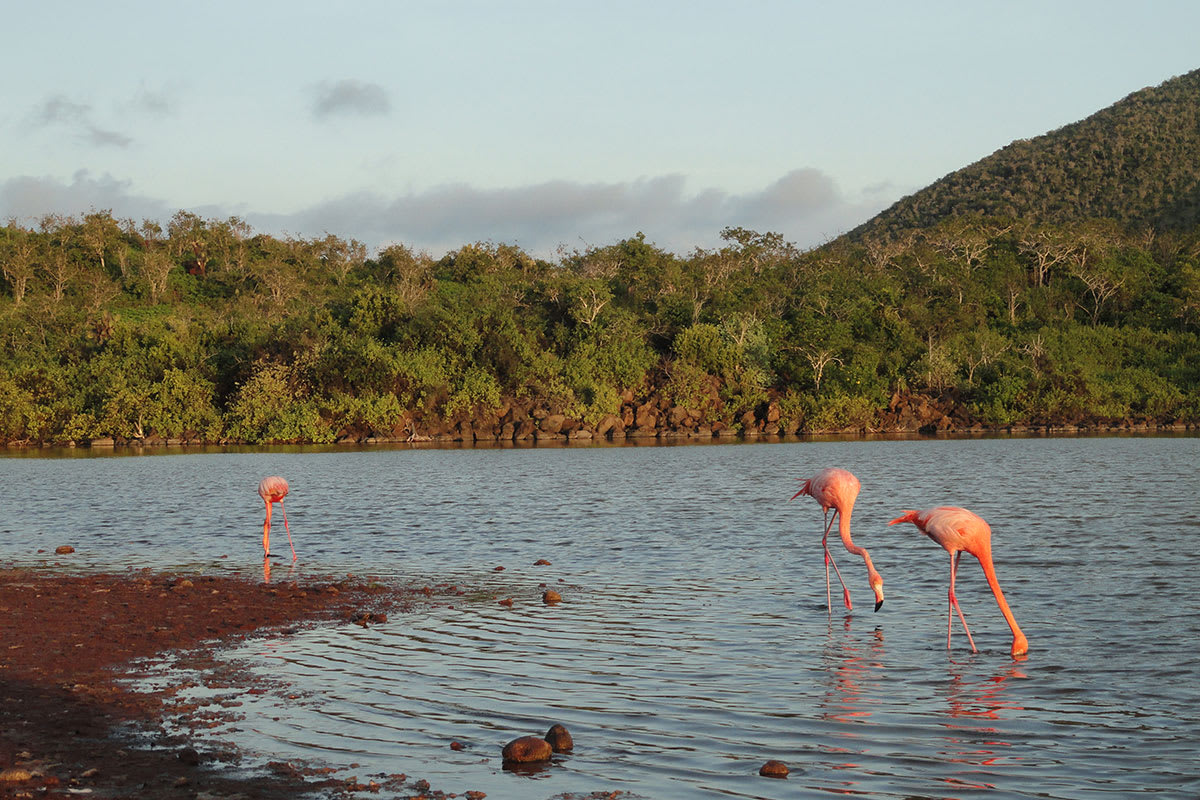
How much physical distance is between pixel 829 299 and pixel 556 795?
75462mm

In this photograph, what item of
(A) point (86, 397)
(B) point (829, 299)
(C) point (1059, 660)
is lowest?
(C) point (1059, 660)

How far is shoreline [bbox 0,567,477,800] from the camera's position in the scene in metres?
6.75

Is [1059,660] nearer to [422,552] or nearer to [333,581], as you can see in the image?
[333,581]

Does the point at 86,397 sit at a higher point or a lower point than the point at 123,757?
higher

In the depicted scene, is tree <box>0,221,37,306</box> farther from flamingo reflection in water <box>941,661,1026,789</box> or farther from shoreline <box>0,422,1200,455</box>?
flamingo reflection in water <box>941,661,1026,789</box>

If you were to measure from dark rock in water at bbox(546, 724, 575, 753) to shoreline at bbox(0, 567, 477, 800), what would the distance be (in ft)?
3.59

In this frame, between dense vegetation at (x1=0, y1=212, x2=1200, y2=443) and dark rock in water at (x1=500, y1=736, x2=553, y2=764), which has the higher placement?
dense vegetation at (x1=0, y1=212, x2=1200, y2=443)

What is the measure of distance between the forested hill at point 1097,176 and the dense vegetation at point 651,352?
68.1 feet

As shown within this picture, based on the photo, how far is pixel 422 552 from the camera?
18.9 m

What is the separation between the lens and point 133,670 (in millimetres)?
9906

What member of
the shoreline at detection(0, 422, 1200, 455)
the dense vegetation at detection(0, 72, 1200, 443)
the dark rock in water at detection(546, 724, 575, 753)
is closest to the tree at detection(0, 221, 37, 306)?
the dense vegetation at detection(0, 72, 1200, 443)

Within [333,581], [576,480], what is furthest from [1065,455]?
[333,581]

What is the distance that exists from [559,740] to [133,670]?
14.8 ft

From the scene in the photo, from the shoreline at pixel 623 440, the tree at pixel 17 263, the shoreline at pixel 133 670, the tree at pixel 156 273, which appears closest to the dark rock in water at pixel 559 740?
the shoreline at pixel 133 670
